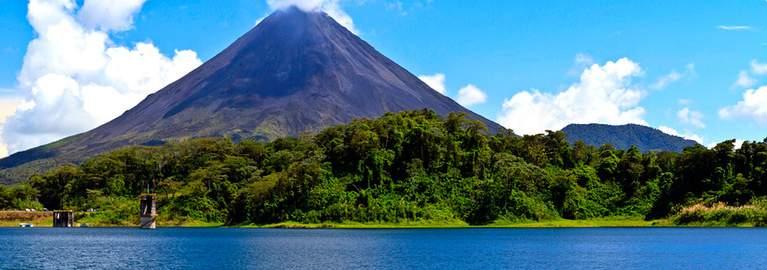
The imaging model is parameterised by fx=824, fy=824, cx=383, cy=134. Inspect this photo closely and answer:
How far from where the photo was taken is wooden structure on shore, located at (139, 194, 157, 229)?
→ 10131 centimetres

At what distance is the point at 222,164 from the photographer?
113000 mm

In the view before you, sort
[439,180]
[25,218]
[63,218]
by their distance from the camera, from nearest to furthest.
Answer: [439,180], [63,218], [25,218]

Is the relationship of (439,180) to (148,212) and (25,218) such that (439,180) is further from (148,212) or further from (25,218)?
(25,218)

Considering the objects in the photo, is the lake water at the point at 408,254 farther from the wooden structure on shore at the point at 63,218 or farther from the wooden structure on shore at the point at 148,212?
the wooden structure on shore at the point at 63,218

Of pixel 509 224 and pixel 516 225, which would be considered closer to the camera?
pixel 516 225

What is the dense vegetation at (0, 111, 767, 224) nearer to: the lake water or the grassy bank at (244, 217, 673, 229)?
the grassy bank at (244, 217, 673, 229)

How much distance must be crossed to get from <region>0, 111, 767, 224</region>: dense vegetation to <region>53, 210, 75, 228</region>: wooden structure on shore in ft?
13.3

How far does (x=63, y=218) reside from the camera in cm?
11319

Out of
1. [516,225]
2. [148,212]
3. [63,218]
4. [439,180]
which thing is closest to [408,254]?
[516,225]

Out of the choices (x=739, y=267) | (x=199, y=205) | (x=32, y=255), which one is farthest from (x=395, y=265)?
(x=199, y=205)

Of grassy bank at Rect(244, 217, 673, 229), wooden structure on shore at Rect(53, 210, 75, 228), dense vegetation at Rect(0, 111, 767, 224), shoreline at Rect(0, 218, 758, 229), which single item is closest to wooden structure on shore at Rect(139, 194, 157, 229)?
dense vegetation at Rect(0, 111, 767, 224)

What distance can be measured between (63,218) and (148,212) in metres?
18.9

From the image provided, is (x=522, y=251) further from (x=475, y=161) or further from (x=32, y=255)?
(x=475, y=161)

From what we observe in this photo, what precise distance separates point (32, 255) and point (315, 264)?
18.8 m
